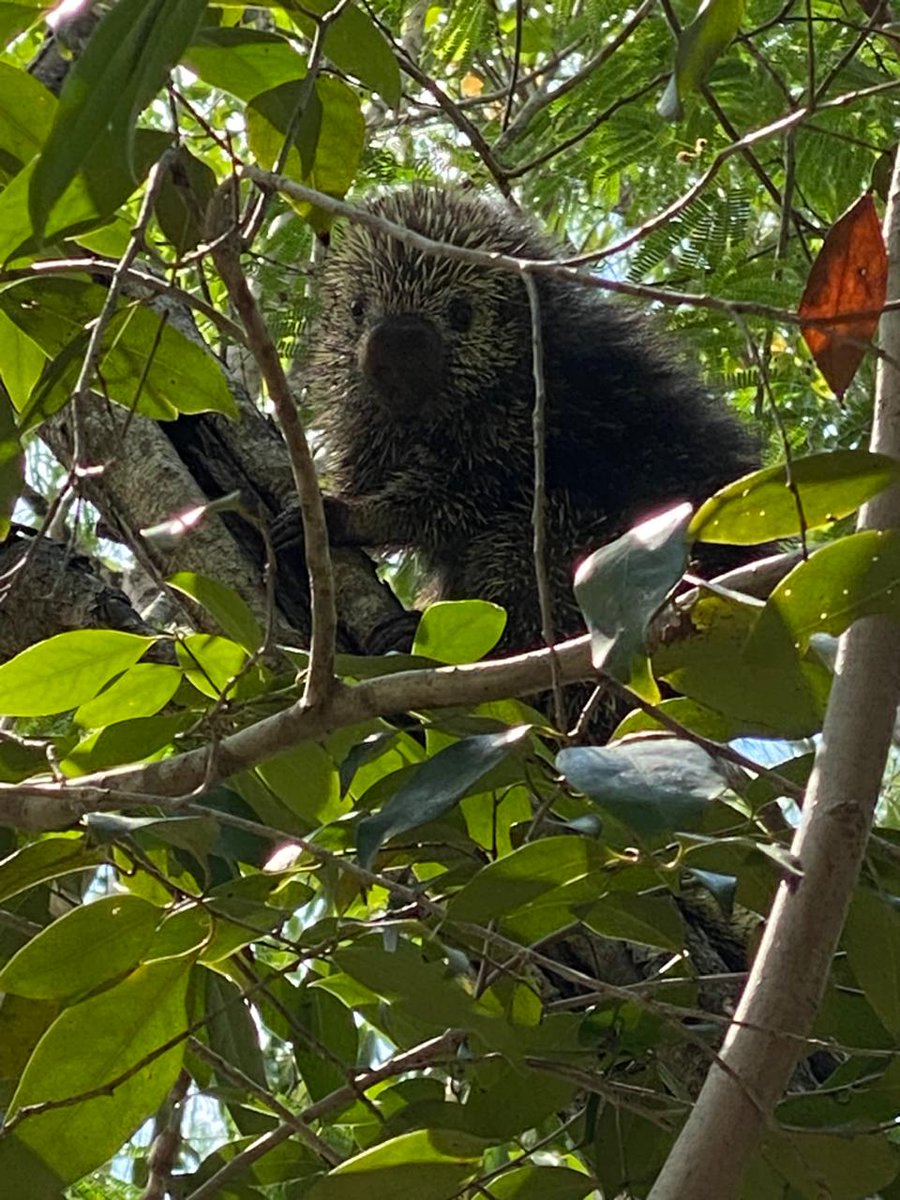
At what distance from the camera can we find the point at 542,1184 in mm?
1075

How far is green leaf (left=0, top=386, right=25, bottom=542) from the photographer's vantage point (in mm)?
1012

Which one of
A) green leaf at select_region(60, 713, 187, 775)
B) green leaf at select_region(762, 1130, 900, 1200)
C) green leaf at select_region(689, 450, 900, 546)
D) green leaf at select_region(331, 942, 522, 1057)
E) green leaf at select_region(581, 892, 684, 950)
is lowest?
green leaf at select_region(762, 1130, 900, 1200)

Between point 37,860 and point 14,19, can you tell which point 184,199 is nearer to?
point 14,19

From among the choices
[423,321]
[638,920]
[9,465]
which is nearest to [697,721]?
[638,920]

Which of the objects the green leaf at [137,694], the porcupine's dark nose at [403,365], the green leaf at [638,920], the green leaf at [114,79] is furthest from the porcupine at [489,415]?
the green leaf at [114,79]

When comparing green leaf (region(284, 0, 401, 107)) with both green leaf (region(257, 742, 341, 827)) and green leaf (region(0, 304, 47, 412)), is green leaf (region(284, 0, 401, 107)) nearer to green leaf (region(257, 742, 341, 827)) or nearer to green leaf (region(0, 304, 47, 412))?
green leaf (region(0, 304, 47, 412))

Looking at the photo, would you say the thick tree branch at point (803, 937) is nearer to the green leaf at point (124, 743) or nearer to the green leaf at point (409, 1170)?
the green leaf at point (409, 1170)

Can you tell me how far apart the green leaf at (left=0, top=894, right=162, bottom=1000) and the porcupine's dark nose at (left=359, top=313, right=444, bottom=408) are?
6.39 ft

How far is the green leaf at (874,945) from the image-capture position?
0.96 m

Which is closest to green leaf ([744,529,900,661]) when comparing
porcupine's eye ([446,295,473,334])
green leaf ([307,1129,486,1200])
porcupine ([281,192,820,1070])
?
green leaf ([307,1129,486,1200])

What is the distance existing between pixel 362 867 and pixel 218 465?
4.00 ft

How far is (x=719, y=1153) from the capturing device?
75 centimetres

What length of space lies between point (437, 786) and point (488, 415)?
2042 mm

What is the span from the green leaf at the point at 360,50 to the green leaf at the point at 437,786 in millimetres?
460
